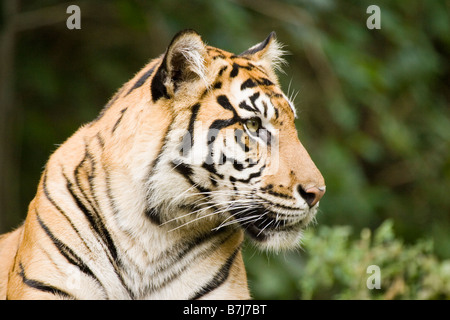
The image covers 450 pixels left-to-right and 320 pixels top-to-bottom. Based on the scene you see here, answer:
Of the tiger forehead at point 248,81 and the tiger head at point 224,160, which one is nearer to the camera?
the tiger head at point 224,160

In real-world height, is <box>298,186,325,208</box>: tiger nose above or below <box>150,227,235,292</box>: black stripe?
above

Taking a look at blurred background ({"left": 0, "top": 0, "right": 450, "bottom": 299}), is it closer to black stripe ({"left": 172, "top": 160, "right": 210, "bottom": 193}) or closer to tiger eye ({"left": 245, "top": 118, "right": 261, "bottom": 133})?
tiger eye ({"left": 245, "top": 118, "right": 261, "bottom": 133})

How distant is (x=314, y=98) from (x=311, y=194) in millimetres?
6373

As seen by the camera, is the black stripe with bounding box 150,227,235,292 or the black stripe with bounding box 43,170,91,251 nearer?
the black stripe with bounding box 43,170,91,251

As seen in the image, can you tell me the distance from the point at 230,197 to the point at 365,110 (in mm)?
7687

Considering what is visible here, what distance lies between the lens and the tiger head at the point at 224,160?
299 cm

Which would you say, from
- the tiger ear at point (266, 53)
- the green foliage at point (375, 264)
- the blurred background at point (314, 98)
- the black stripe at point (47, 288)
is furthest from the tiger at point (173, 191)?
the blurred background at point (314, 98)

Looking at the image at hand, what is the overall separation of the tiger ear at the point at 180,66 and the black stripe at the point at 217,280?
34.4 inches

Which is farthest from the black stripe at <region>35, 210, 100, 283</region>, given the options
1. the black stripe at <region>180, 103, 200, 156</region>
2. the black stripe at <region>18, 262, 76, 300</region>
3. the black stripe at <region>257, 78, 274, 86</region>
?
the black stripe at <region>257, 78, 274, 86</region>

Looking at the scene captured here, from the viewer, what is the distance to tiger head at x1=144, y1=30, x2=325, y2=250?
9.82 ft

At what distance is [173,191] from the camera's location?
304cm

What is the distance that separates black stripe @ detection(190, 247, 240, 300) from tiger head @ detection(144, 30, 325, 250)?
9.0 inches

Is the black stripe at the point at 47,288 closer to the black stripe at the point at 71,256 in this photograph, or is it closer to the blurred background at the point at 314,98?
the black stripe at the point at 71,256
